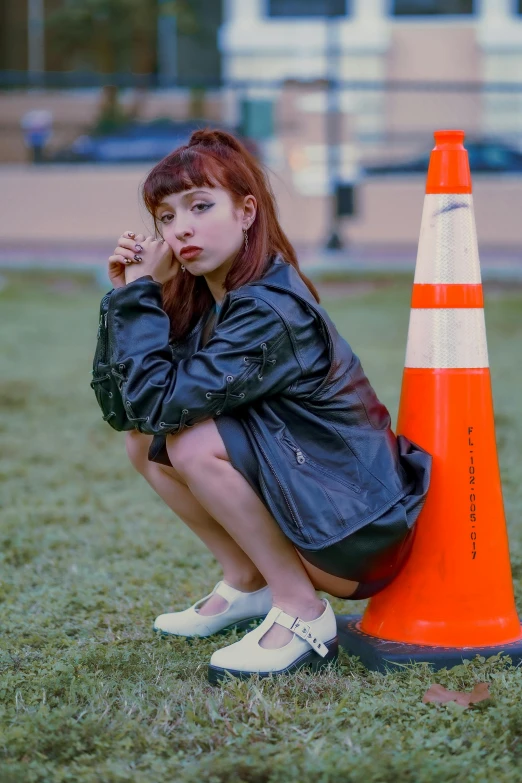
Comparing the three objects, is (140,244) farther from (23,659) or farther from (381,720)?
(381,720)

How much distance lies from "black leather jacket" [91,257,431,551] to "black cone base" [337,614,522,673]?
0.32 m

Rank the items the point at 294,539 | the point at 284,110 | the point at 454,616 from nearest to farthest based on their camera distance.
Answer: the point at 294,539 → the point at 454,616 → the point at 284,110

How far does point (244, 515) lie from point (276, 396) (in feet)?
0.86

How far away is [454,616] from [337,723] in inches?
18.7

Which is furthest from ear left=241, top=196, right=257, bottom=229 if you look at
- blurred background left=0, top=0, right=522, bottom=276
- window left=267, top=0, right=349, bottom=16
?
window left=267, top=0, right=349, bottom=16

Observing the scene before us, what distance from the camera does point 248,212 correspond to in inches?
97.7

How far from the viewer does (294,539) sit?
223 cm

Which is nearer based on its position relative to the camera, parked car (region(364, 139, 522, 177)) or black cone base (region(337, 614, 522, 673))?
black cone base (region(337, 614, 522, 673))

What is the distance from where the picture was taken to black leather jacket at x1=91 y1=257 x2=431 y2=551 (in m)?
2.23

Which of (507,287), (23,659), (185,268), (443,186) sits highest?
(443,186)

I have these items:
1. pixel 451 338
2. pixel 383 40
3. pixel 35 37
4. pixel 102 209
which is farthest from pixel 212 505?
pixel 35 37

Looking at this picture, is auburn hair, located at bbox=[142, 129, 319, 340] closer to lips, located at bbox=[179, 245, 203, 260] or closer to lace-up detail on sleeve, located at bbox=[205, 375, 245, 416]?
lips, located at bbox=[179, 245, 203, 260]

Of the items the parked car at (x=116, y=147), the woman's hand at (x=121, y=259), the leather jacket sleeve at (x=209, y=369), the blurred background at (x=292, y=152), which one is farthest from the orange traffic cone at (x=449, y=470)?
the parked car at (x=116, y=147)

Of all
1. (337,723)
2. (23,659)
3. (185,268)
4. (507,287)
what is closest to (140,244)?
(185,268)
